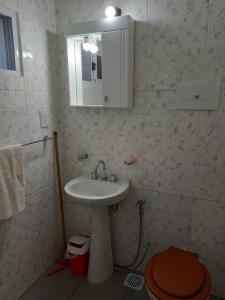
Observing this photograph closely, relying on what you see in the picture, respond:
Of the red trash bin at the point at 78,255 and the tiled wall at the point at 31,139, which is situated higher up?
the tiled wall at the point at 31,139

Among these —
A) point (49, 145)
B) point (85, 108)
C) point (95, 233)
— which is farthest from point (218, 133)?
point (49, 145)

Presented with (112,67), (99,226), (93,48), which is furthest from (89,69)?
(99,226)

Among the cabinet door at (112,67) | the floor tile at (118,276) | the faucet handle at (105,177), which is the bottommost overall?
the floor tile at (118,276)

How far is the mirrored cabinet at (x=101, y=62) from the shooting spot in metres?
1.59

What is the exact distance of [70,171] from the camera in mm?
2125

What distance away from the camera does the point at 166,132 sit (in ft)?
5.55

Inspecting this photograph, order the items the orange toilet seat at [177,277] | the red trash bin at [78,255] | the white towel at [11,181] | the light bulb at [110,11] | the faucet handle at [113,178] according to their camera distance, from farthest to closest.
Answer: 1. the red trash bin at [78,255]
2. the faucet handle at [113,178]
3. the light bulb at [110,11]
4. the white towel at [11,181]
5. the orange toilet seat at [177,277]

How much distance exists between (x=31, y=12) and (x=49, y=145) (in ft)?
3.30

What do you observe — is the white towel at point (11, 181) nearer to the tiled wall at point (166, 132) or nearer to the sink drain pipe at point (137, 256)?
the tiled wall at point (166, 132)

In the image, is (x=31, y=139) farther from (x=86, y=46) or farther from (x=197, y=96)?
(x=197, y=96)

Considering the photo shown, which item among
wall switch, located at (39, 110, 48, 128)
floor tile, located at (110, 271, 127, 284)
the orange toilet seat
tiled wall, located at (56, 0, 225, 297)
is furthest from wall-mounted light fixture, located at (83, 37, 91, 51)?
floor tile, located at (110, 271, 127, 284)

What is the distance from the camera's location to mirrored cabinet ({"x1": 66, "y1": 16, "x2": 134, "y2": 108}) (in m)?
1.59

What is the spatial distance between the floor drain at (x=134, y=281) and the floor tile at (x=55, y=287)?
39cm

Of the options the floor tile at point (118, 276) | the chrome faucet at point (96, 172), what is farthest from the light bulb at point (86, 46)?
the floor tile at point (118, 276)
